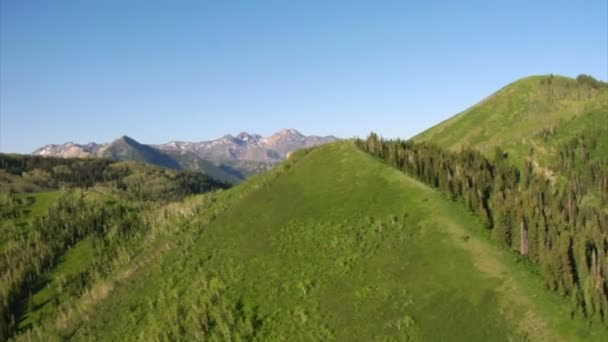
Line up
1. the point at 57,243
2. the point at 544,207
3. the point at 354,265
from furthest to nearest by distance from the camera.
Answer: the point at 57,243
the point at 544,207
the point at 354,265

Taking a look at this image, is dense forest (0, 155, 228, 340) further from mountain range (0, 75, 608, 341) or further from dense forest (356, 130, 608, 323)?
dense forest (356, 130, 608, 323)

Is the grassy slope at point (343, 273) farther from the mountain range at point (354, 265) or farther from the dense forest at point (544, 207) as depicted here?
the dense forest at point (544, 207)

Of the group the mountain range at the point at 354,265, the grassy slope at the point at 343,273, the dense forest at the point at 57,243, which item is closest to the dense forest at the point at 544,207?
the mountain range at the point at 354,265

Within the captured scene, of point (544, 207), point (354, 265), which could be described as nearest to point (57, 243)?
point (354, 265)

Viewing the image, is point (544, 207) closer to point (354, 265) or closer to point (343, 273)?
point (354, 265)

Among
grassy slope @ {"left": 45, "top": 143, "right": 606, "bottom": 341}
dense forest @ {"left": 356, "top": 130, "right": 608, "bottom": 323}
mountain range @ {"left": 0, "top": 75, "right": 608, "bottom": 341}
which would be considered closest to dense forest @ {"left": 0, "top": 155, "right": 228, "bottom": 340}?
mountain range @ {"left": 0, "top": 75, "right": 608, "bottom": 341}

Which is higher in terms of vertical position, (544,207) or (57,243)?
(544,207)

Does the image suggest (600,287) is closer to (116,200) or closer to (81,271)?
(81,271)
